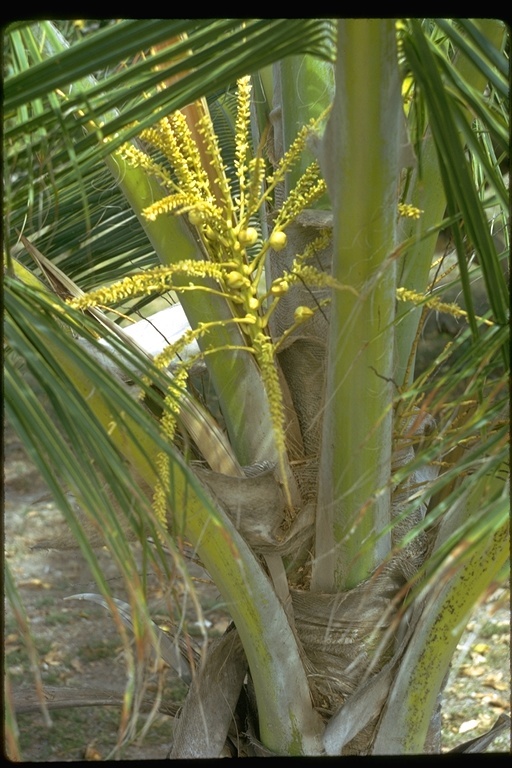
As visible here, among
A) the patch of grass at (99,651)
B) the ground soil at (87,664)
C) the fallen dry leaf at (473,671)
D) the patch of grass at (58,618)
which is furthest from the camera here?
the patch of grass at (58,618)

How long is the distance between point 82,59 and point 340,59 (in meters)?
0.24

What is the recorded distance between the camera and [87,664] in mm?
2768

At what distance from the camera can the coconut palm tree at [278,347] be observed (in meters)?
0.73

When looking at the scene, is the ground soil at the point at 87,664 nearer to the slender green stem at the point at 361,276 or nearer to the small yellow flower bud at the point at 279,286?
the slender green stem at the point at 361,276

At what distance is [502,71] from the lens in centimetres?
70

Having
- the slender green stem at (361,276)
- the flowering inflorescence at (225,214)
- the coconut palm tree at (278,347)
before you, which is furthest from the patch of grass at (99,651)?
the flowering inflorescence at (225,214)

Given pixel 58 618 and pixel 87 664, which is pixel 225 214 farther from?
pixel 58 618

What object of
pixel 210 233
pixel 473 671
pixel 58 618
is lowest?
pixel 473 671

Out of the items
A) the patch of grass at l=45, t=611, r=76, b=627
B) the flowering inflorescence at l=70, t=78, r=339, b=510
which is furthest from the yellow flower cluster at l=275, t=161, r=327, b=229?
the patch of grass at l=45, t=611, r=76, b=627

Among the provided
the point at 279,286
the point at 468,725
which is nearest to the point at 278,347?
the point at 279,286

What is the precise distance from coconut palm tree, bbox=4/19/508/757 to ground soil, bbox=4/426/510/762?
0.68 m

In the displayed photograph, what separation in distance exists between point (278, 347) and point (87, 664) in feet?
6.37

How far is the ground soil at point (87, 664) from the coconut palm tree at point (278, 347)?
2.23 ft

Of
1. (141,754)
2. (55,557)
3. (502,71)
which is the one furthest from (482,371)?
(55,557)
